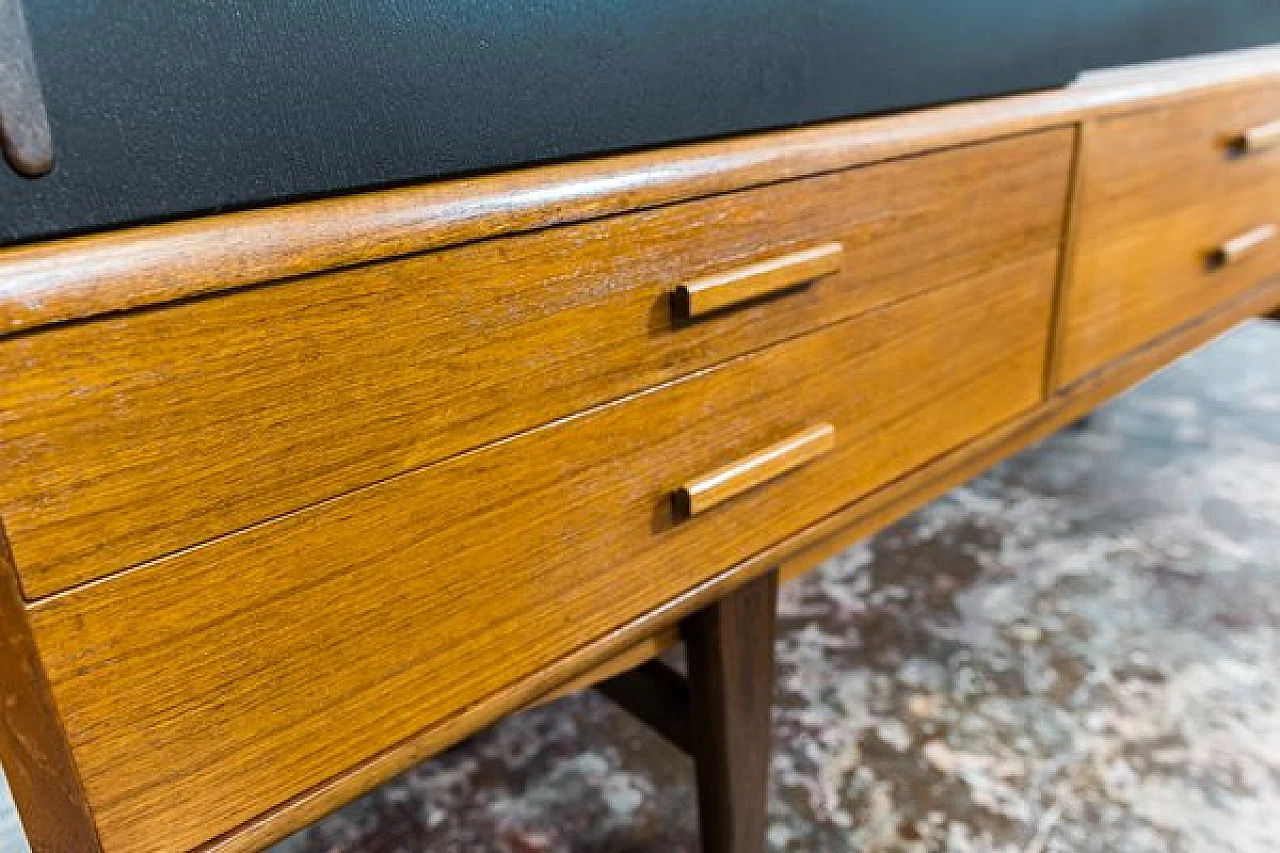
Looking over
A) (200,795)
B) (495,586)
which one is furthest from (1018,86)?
(200,795)

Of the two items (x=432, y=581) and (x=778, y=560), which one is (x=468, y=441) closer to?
(x=432, y=581)

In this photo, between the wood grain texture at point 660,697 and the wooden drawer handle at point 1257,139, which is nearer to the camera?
the wood grain texture at point 660,697

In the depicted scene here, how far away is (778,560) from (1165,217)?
1.81 feet

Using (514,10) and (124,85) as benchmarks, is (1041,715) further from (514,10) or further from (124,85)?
(124,85)

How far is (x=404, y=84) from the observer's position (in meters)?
0.45

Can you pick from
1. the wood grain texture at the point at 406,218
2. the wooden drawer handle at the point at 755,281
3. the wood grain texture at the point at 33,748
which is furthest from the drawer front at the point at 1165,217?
the wood grain texture at the point at 33,748

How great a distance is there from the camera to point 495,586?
19.8 inches

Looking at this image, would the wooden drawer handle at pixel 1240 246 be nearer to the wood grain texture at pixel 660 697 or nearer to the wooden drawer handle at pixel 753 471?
the wooden drawer handle at pixel 753 471

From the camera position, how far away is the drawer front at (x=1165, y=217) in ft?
2.77

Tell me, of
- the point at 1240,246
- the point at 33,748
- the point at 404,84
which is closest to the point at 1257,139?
the point at 1240,246

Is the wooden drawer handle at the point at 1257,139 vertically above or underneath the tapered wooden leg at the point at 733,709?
above

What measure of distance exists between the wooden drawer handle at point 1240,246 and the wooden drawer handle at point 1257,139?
0.09 metres

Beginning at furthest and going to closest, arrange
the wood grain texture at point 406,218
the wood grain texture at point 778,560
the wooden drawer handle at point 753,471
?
1. the wooden drawer handle at point 753,471
2. the wood grain texture at point 778,560
3. the wood grain texture at point 406,218

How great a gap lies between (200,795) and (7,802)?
0.67m
